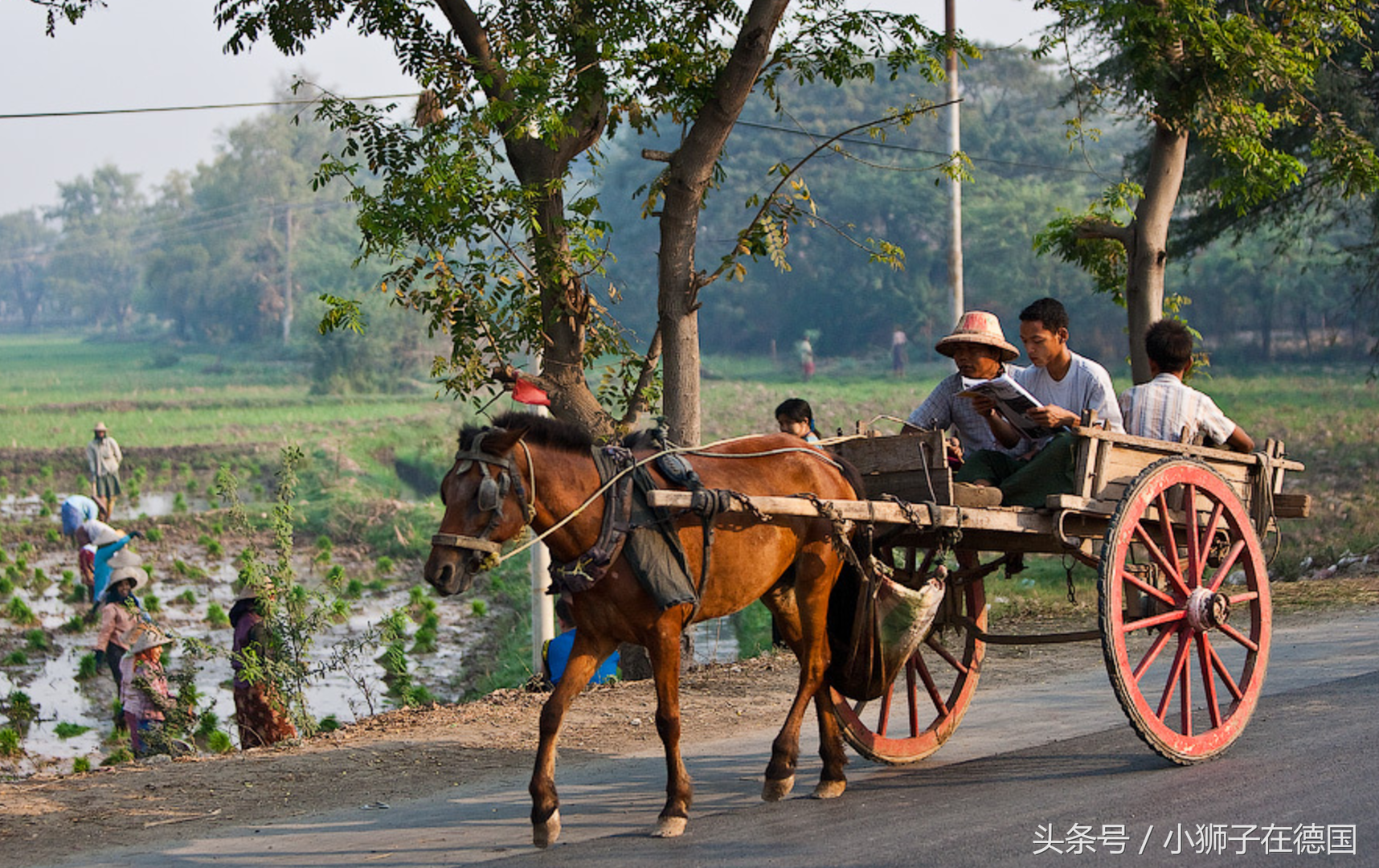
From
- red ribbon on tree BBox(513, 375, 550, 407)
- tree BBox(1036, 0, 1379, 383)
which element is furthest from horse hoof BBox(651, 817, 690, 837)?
tree BBox(1036, 0, 1379, 383)

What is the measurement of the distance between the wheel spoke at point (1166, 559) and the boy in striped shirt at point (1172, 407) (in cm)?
66

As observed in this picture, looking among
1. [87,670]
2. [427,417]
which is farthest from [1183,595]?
[427,417]

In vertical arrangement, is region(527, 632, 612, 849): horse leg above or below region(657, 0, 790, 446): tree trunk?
below

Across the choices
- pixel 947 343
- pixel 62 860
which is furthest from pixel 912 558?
pixel 62 860

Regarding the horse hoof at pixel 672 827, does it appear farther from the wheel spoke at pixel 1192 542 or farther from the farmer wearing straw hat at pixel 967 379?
the wheel spoke at pixel 1192 542

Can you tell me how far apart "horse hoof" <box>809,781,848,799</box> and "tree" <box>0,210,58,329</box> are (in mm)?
117128

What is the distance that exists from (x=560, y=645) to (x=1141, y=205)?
699cm

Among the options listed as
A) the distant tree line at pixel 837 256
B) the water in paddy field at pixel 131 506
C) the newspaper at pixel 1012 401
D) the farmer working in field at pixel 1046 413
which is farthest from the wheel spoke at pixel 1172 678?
the distant tree line at pixel 837 256

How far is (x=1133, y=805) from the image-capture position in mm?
5781

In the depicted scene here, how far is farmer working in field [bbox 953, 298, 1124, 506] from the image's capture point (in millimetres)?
6535

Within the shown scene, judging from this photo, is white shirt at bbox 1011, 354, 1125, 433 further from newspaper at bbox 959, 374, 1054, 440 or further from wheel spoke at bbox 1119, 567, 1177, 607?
wheel spoke at bbox 1119, 567, 1177, 607

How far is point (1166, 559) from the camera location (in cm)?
659

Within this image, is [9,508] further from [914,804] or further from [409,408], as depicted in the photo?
[914,804]

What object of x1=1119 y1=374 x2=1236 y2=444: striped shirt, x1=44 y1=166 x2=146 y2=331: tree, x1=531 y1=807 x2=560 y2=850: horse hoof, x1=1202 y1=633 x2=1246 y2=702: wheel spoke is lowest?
x1=531 y1=807 x2=560 y2=850: horse hoof
